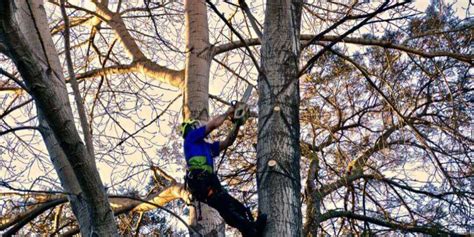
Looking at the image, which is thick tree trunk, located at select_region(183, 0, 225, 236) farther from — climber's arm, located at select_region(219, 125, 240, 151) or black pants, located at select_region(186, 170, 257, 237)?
climber's arm, located at select_region(219, 125, 240, 151)

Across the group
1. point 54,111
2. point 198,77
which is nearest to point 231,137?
point 54,111

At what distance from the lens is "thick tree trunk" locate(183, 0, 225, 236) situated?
4.04m

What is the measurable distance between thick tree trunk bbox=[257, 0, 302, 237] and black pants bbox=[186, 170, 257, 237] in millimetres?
657

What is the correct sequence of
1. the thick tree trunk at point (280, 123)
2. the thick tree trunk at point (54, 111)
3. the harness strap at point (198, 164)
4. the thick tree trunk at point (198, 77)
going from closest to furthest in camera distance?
the thick tree trunk at point (54, 111), the thick tree trunk at point (280, 123), the harness strap at point (198, 164), the thick tree trunk at point (198, 77)

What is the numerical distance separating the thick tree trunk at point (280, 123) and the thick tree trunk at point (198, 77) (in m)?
1.24

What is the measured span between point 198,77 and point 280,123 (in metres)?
1.64

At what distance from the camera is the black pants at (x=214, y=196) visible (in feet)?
11.3

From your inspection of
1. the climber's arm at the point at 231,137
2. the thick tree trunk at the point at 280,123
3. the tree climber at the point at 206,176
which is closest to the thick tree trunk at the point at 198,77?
the tree climber at the point at 206,176

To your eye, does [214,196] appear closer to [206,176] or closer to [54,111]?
[206,176]

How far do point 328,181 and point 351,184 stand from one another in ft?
1.75

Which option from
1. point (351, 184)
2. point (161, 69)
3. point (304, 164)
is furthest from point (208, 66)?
point (304, 164)

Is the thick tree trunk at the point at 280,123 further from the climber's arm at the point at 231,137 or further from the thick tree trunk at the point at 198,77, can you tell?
the thick tree trunk at the point at 198,77

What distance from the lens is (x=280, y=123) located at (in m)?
2.90

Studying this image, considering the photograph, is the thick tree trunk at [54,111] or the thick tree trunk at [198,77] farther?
the thick tree trunk at [198,77]
